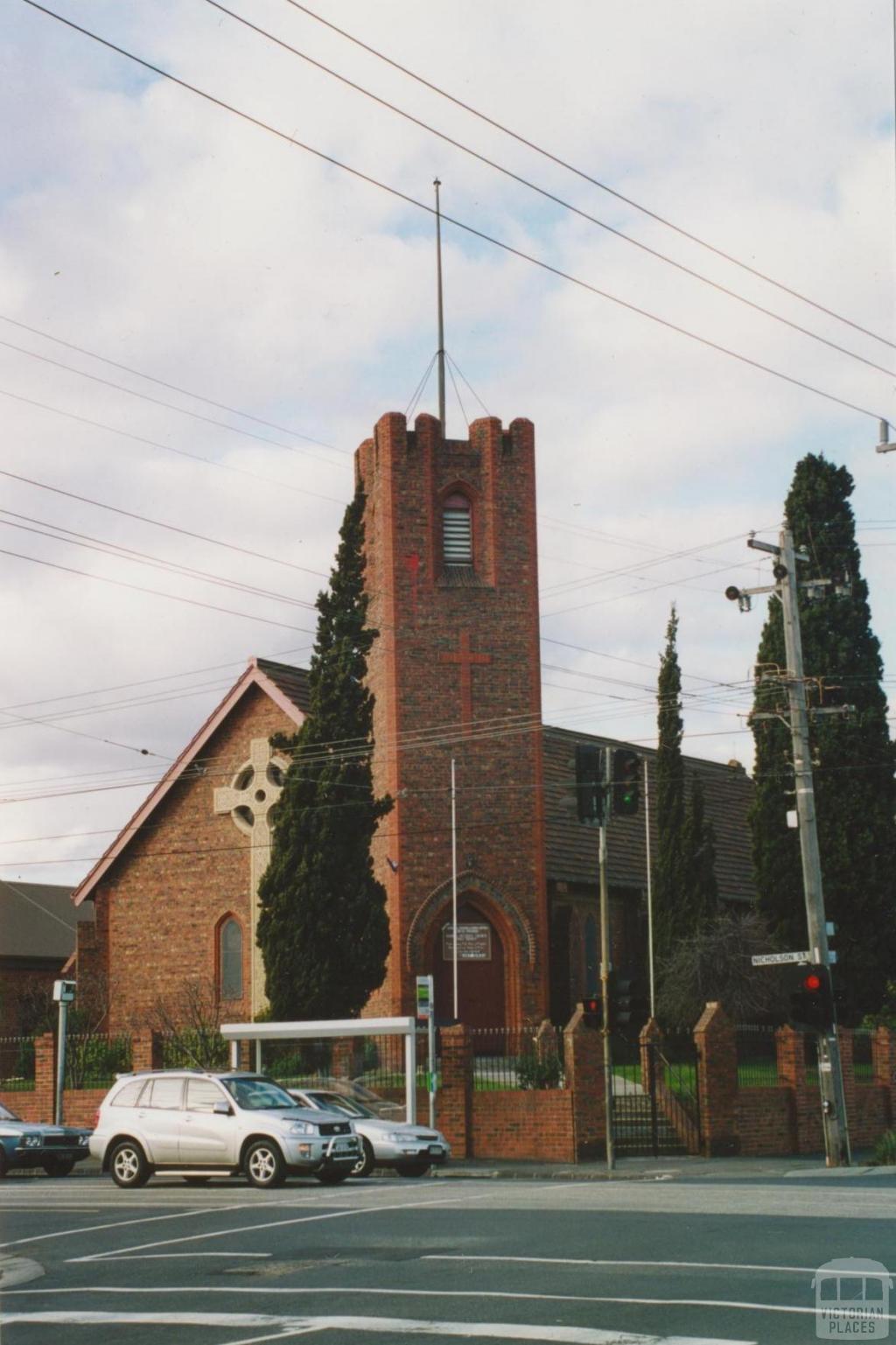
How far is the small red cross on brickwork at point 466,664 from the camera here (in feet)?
130

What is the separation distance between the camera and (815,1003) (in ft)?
83.1

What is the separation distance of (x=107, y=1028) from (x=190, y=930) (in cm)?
370

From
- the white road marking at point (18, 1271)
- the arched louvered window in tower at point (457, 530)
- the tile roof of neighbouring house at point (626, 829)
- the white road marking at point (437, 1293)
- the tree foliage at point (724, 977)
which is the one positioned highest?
the arched louvered window in tower at point (457, 530)

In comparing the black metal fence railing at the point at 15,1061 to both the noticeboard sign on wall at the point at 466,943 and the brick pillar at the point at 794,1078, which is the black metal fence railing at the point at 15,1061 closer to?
the noticeboard sign on wall at the point at 466,943

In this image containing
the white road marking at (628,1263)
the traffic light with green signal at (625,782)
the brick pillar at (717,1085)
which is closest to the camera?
the white road marking at (628,1263)

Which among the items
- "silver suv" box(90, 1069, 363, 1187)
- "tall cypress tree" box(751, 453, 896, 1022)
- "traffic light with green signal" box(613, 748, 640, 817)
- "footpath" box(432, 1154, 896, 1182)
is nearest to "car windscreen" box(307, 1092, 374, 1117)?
"silver suv" box(90, 1069, 363, 1187)

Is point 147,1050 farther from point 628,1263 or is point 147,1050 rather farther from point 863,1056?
point 628,1263

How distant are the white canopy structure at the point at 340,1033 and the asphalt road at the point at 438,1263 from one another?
7.30m

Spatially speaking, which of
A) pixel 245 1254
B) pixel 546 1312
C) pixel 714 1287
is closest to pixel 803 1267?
pixel 714 1287

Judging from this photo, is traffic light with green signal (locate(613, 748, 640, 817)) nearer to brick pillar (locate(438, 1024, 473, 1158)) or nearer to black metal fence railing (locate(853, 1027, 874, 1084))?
brick pillar (locate(438, 1024, 473, 1158))

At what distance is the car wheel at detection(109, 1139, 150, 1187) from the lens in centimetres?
2184

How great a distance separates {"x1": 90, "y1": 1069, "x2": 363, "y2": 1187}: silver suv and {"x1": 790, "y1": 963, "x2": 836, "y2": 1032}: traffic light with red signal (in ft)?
25.0

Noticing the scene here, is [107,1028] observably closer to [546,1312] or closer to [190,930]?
[190,930]

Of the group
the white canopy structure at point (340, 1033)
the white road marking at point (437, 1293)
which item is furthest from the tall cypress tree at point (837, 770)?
the white road marking at point (437, 1293)
